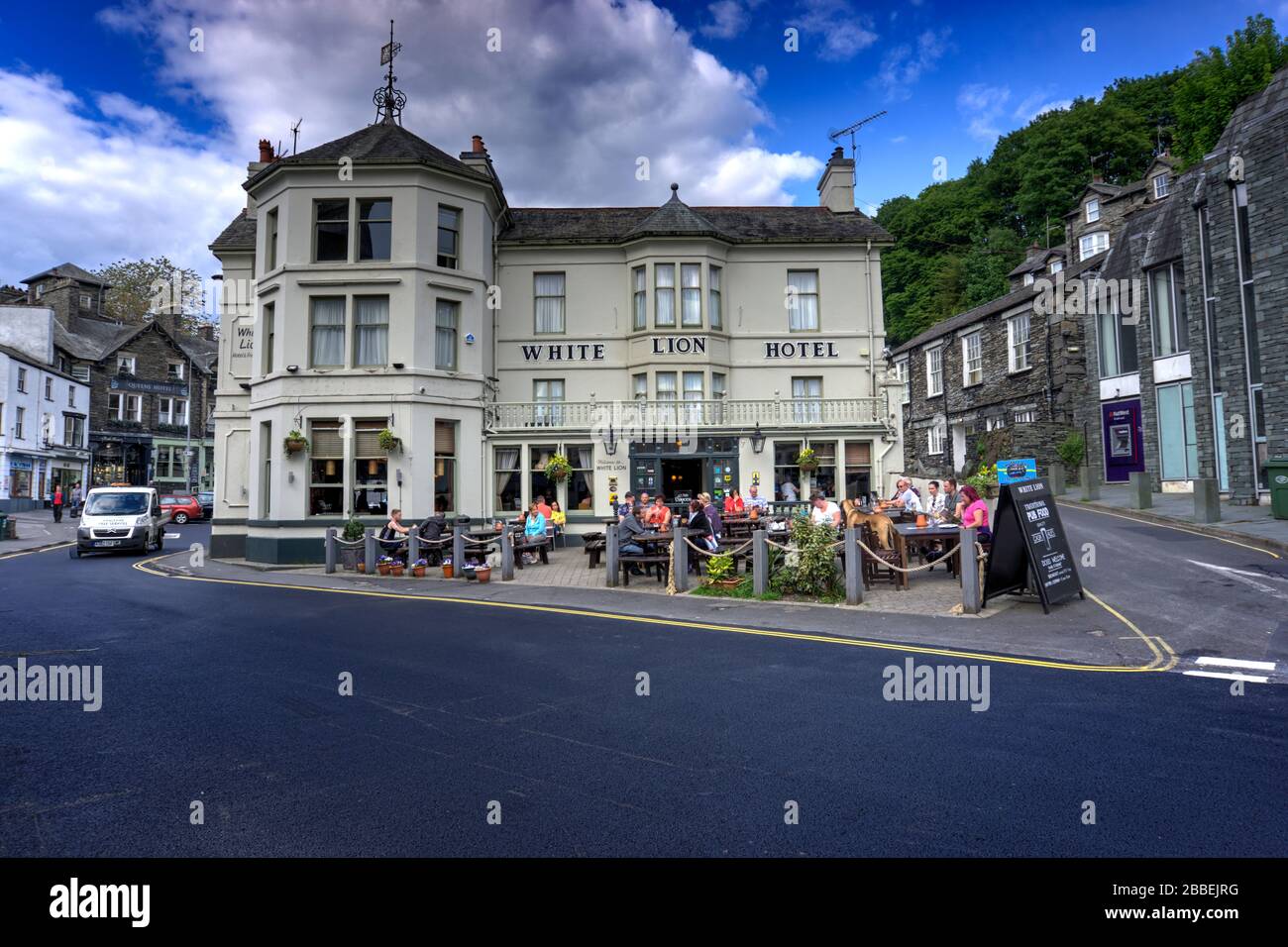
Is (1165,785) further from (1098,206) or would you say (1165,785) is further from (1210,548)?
(1098,206)

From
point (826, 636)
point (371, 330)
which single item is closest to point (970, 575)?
point (826, 636)

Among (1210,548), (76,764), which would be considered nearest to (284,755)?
(76,764)

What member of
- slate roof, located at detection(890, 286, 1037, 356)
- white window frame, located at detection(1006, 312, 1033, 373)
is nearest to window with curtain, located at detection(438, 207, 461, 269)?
slate roof, located at detection(890, 286, 1037, 356)

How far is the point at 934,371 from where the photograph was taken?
43062mm

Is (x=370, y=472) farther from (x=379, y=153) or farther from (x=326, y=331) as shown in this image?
(x=379, y=153)

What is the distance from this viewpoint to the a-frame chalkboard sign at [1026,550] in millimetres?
10555

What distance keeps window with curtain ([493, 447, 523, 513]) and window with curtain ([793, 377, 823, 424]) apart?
905 centimetres

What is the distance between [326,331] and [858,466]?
16.5m

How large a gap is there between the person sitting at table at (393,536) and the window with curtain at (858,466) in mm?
13466

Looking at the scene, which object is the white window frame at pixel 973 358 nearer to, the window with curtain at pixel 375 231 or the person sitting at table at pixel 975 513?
the person sitting at table at pixel 975 513

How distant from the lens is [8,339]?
Result: 46.8 meters

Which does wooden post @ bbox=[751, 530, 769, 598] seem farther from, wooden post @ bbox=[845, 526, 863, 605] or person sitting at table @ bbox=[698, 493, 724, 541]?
person sitting at table @ bbox=[698, 493, 724, 541]

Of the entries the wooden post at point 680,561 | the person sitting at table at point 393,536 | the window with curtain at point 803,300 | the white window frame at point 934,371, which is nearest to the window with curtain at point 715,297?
the window with curtain at point 803,300

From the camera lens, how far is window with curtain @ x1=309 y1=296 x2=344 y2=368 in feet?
67.7
